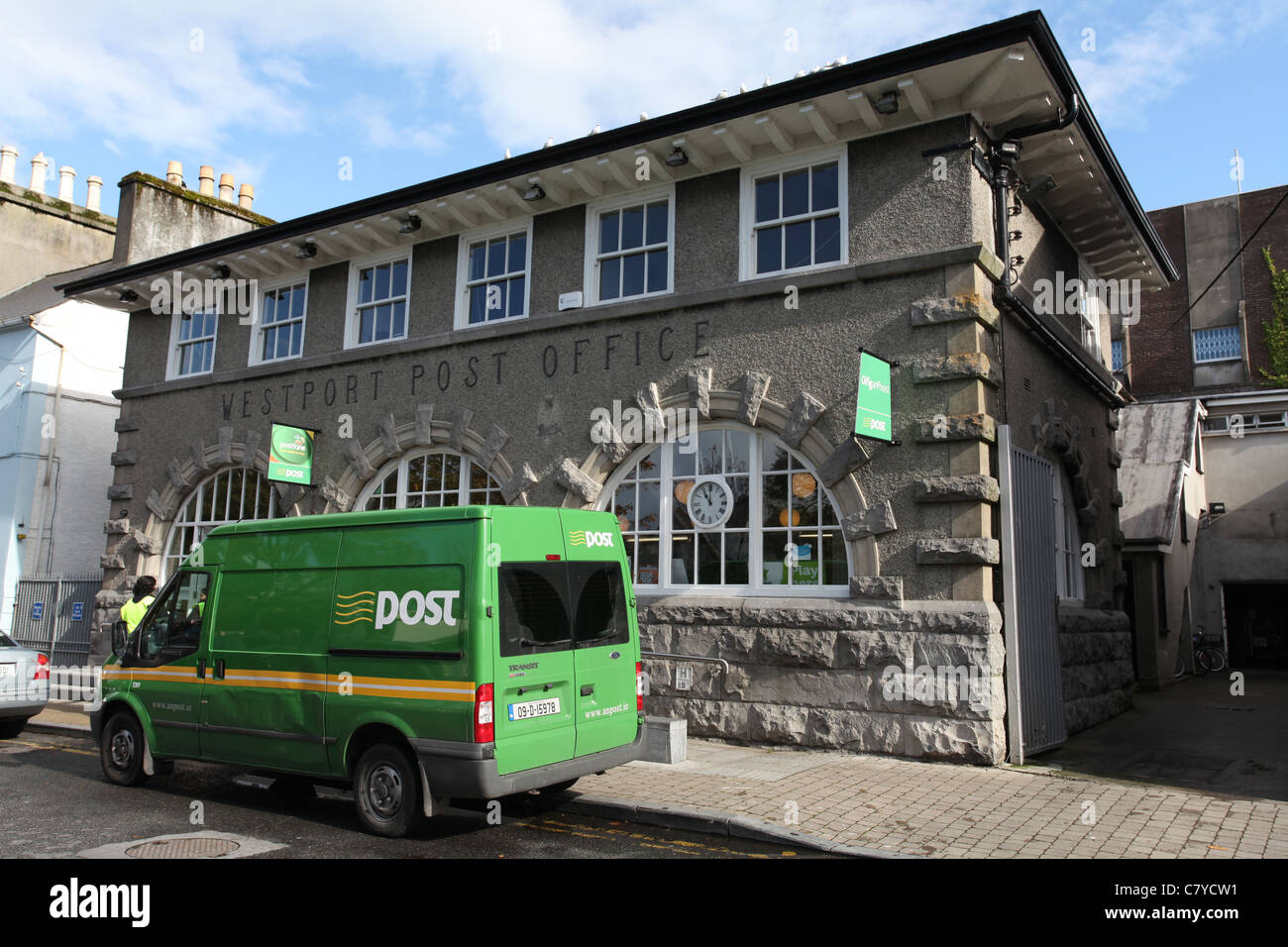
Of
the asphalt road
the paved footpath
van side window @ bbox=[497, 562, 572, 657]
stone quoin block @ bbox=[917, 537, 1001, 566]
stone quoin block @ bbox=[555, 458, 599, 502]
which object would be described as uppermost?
stone quoin block @ bbox=[555, 458, 599, 502]

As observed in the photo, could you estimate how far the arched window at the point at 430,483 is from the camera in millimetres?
13500

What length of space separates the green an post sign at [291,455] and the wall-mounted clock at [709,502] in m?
6.60

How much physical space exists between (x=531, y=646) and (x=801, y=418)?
479cm

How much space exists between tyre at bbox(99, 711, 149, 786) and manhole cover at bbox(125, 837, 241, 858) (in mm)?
2503

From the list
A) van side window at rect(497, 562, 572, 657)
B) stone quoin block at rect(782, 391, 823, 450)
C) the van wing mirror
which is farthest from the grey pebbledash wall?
the van wing mirror

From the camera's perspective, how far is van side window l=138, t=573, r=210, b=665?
28.8 feet

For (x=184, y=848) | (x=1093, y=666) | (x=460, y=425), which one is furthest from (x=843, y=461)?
(x=184, y=848)

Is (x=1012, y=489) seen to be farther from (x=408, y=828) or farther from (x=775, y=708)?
(x=408, y=828)

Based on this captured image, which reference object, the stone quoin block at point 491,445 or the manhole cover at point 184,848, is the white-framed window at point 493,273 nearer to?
the stone quoin block at point 491,445

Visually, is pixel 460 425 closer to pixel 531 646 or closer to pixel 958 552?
pixel 531 646

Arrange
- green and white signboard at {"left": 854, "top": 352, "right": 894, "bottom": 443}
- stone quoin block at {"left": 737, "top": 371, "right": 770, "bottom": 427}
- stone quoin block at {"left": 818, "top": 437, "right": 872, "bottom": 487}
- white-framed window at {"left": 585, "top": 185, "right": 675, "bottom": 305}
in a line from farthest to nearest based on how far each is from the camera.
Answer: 1. white-framed window at {"left": 585, "top": 185, "right": 675, "bottom": 305}
2. stone quoin block at {"left": 737, "top": 371, "right": 770, "bottom": 427}
3. stone quoin block at {"left": 818, "top": 437, "right": 872, "bottom": 487}
4. green and white signboard at {"left": 854, "top": 352, "right": 894, "bottom": 443}

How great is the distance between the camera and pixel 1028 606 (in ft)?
34.3

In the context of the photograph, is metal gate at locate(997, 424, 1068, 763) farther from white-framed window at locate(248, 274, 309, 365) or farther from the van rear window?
white-framed window at locate(248, 274, 309, 365)
